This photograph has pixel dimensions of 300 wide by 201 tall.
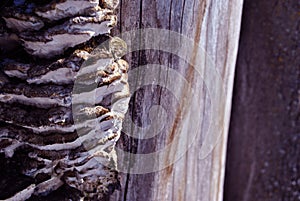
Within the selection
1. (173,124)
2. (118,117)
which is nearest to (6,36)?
(118,117)

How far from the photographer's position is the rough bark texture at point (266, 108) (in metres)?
1.70

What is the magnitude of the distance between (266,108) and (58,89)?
3.30ft

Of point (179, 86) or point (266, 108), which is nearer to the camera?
point (179, 86)

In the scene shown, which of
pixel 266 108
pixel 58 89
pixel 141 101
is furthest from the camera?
pixel 266 108

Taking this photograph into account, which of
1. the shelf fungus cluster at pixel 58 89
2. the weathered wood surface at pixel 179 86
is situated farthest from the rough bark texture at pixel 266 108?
the shelf fungus cluster at pixel 58 89

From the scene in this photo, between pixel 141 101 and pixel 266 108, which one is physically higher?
pixel 266 108

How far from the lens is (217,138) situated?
132 centimetres

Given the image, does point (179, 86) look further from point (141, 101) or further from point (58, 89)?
point (58, 89)

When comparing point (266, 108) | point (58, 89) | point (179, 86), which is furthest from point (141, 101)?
point (266, 108)

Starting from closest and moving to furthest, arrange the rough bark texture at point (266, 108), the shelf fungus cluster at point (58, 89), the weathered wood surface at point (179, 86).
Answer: the shelf fungus cluster at point (58, 89), the weathered wood surface at point (179, 86), the rough bark texture at point (266, 108)

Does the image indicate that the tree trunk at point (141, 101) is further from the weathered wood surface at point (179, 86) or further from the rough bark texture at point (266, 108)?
the rough bark texture at point (266, 108)

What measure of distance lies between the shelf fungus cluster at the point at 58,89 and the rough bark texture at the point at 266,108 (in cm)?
85

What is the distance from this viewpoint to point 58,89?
921 mm

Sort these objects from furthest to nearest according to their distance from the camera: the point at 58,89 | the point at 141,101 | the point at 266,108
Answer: the point at 266,108 → the point at 141,101 → the point at 58,89
